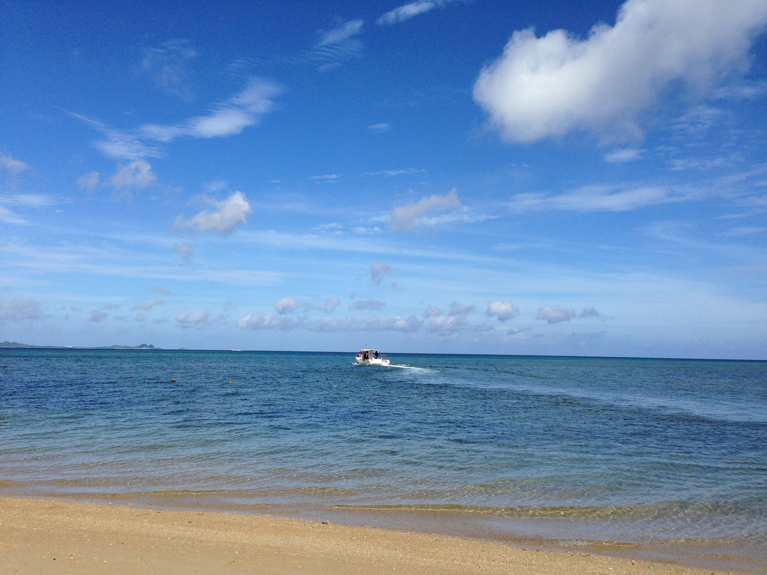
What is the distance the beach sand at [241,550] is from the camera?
28.7 feet

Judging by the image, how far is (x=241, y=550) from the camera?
9.52 metres

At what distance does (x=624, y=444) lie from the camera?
2317cm

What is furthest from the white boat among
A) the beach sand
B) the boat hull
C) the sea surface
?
the beach sand

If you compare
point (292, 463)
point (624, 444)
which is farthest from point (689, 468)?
point (292, 463)

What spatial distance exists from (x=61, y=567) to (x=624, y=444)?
22789mm

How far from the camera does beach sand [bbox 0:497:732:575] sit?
876 cm

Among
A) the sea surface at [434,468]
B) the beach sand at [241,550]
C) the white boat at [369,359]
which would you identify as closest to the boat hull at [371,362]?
the white boat at [369,359]

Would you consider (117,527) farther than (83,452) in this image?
No

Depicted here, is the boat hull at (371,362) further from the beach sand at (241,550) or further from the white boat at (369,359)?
the beach sand at (241,550)

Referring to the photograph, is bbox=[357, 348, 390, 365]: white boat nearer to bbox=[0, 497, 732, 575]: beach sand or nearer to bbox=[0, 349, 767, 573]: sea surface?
bbox=[0, 349, 767, 573]: sea surface

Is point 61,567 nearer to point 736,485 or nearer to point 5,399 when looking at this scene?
point 736,485

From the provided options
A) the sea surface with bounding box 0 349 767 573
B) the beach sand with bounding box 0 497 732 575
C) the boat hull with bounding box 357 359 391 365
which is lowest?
the boat hull with bounding box 357 359 391 365

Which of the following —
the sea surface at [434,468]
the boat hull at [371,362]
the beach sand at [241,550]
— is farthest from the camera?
the boat hull at [371,362]

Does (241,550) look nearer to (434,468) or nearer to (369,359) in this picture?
(434,468)
